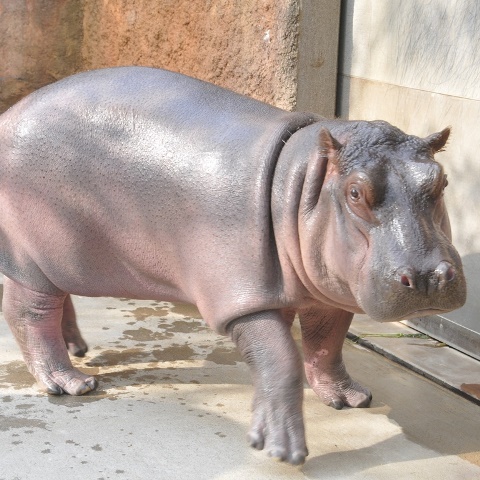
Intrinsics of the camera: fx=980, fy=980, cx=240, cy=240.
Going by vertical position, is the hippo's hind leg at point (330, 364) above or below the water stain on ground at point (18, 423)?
above

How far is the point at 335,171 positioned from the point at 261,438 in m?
0.84

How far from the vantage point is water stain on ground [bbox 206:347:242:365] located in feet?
13.3

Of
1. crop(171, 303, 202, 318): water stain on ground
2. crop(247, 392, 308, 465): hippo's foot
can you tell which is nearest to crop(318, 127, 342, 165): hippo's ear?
crop(247, 392, 308, 465): hippo's foot

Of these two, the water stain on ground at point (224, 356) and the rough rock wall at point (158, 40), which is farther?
the rough rock wall at point (158, 40)

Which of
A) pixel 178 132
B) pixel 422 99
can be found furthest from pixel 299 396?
pixel 422 99

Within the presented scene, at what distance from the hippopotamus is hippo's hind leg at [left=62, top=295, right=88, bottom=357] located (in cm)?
25

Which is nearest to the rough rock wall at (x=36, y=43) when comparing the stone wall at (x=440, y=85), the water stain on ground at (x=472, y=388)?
the stone wall at (x=440, y=85)

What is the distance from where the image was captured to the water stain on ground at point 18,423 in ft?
11.0

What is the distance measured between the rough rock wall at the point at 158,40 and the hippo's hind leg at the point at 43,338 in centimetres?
173

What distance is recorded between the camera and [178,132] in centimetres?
333

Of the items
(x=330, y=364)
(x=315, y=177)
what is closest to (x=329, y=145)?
(x=315, y=177)

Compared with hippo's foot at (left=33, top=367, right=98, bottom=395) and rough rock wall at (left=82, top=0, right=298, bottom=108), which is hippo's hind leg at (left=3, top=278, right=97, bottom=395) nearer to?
hippo's foot at (left=33, top=367, right=98, bottom=395)

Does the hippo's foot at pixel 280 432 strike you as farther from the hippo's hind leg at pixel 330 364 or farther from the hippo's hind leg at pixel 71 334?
the hippo's hind leg at pixel 71 334

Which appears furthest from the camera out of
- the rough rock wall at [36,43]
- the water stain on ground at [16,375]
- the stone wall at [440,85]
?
the rough rock wall at [36,43]
